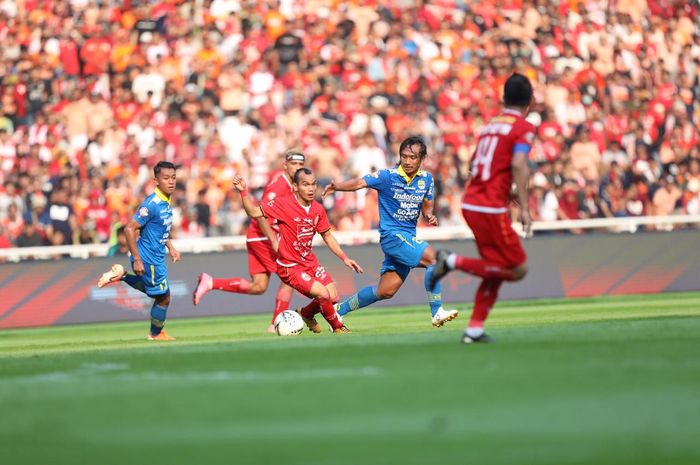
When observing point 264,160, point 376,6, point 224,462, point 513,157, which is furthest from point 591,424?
point 376,6

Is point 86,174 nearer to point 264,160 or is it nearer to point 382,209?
point 264,160

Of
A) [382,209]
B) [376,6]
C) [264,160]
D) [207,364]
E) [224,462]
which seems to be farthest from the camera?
[376,6]

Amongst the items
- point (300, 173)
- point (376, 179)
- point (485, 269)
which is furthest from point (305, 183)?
point (485, 269)

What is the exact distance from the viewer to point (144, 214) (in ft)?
52.7

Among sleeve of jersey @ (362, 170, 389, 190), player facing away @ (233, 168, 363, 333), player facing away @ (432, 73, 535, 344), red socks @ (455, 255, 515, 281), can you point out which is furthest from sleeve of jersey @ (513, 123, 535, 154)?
player facing away @ (233, 168, 363, 333)

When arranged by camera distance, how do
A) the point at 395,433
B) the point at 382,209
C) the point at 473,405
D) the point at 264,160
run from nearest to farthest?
the point at 395,433, the point at 473,405, the point at 382,209, the point at 264,160

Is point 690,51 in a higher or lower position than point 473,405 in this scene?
higher

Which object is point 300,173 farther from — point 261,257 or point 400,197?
point 261,257

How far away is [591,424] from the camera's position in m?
6.75

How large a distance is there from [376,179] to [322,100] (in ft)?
35.0

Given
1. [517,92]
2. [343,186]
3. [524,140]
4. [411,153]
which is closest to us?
[524,140]

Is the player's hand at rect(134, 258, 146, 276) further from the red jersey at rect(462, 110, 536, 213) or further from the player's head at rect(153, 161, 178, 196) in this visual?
the red jersey at rect(462, 110, 536, 213)

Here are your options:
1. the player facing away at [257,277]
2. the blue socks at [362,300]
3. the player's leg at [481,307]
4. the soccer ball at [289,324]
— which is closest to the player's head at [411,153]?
the blue socks at [362,300]

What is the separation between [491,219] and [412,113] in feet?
49.3
